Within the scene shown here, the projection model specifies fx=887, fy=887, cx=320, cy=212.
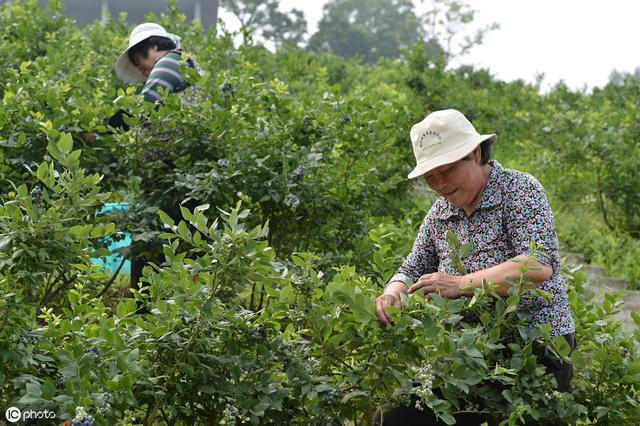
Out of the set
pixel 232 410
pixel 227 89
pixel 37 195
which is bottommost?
pixel 232 410

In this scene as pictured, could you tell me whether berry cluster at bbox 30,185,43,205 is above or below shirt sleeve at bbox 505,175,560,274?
above

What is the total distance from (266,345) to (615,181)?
246 inches

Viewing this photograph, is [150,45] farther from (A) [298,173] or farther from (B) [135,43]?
(A) [298,173]

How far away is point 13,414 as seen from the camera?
104 inches

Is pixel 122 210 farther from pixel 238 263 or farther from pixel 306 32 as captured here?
pixel 306 32

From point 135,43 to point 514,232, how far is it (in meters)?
3.23

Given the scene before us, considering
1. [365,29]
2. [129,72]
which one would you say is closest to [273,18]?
[365,29]

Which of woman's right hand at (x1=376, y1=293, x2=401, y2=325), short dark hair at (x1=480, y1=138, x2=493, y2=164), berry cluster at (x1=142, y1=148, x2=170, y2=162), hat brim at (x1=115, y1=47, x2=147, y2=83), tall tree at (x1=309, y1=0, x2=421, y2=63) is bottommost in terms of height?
woman's right hand at (x1=376, y1=293, x2=401, y2=325)

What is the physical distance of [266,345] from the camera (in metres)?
3.00

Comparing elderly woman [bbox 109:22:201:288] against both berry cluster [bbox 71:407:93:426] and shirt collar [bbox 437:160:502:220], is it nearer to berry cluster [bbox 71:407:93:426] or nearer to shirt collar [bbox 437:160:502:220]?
shirt collar [bbox 437:160:502:220]

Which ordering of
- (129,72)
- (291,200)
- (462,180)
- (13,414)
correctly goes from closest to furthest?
(13,414) < (462,180) < (291,200) < (129,72)

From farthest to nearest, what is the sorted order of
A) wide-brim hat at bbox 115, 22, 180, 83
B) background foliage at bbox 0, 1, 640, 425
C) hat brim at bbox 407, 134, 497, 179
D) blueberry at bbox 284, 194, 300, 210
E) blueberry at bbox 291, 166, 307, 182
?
wide-brim hat at bbox 115, 22, 180, 83
blueberry at bbox 291, 166, 307, 182
blueberry at bbox 284, 194, 300, 210
hat brim at bbox 407, 134, 497, 179
background foliage at bbox 0, 1, 640, 425

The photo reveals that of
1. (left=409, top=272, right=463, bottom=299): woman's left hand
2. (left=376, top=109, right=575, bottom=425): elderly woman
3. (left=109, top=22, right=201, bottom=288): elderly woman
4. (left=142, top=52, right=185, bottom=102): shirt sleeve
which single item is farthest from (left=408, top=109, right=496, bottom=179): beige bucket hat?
(left=142, top=52, right=185, bottom=102): shirt sleeve

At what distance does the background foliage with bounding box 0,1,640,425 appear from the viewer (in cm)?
278
